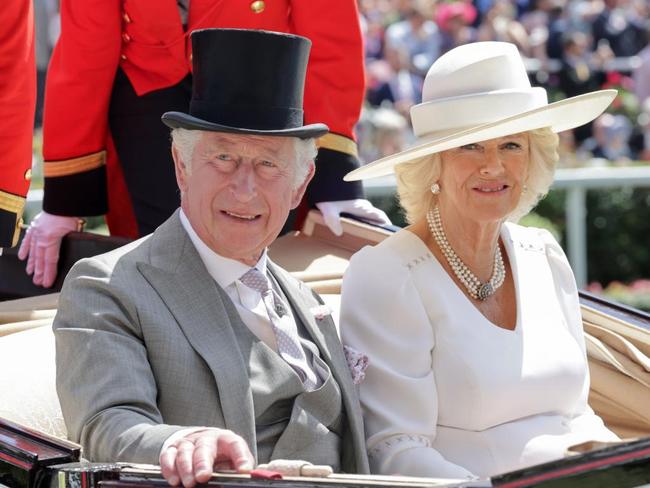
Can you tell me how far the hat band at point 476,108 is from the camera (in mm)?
2660

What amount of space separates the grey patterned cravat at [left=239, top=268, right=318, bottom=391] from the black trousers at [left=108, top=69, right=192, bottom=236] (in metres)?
1.05

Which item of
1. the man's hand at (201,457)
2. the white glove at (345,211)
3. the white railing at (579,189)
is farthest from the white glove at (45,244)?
the white railing at (579,189)

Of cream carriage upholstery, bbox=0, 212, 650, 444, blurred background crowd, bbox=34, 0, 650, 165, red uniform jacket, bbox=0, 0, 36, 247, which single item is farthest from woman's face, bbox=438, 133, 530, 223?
blurred background crowd, bbox=34, 0, 650, 165

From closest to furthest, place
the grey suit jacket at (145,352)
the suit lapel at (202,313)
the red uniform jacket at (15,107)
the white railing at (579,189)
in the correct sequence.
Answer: the grey suit jacket at (145,352) < the suit lapel at (202,313) < the red uniform jacket at (15,107) < the white railing at (579,189)

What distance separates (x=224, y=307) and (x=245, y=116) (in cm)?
32

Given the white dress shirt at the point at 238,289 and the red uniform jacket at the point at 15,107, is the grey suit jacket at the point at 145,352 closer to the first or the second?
the white dress shirt at the point at 238,289

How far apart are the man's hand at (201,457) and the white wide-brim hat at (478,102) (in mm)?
890

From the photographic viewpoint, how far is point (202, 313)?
2.29 metres

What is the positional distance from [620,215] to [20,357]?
5.64 m

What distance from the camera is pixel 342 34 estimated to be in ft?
11.5

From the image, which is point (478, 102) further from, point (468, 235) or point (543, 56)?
point (543, 56)

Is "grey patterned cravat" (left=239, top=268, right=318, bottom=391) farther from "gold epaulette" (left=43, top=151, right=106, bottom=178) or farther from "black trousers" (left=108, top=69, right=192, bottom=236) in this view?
"gold epaulette" (left=43, top=151, right=106, bottom=178)

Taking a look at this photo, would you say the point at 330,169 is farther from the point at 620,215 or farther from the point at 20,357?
the point at 620,215

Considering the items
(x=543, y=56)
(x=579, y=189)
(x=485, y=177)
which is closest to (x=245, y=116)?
(x=485, y=177)
